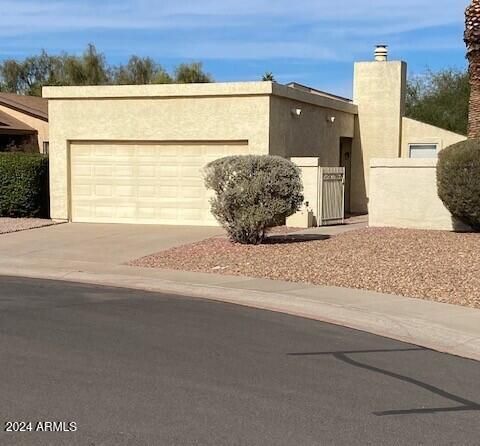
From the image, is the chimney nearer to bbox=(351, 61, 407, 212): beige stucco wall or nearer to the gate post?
bbox=(351, 61, 407, 212): beige stucco wall

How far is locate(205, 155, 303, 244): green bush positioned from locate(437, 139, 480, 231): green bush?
345 centimetres

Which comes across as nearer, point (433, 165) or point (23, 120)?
point (433, 165)

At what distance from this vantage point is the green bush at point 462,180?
1589 cm

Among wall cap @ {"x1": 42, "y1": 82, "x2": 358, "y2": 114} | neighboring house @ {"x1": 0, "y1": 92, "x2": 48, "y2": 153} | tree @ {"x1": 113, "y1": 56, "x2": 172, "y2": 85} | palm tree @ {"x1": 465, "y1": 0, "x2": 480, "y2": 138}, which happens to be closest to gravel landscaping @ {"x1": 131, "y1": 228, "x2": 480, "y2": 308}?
palm tree @ {"x1": 465, "y1": 0, "x2": 480, "y2": 138}

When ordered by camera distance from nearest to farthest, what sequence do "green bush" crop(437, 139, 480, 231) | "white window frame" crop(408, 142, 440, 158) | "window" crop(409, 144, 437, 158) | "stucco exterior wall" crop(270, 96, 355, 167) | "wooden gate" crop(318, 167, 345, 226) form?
1. "green bush" crop(437, 139, 480, 231)
2. "wooden gate" crop(318, 167, 345, 226)
3. "stucco exterior wall" crop(270, 96, 355, 167)
4. "white window frame" crop(408, 142, 440, 158)
5. "window" crop(409, 144, 437, 158)

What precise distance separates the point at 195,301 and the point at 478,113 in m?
11.1

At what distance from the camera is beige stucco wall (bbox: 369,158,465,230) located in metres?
18.1

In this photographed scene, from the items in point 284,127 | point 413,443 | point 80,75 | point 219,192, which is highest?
point 80,75

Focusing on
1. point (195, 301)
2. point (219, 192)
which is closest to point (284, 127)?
point (219, 192)

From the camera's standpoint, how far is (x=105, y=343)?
786cm

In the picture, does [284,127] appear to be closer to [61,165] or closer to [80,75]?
[61,165]

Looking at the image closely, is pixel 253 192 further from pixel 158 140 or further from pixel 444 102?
pixel 444 102

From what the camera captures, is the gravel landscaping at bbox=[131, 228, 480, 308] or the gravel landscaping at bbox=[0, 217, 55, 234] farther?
the gravel landscaping at bbox=[0, 217, 55, 234]

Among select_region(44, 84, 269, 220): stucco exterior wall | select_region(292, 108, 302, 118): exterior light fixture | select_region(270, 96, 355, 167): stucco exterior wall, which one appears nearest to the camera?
select_region(44, 84, 269, 220): stucco exterior wall
